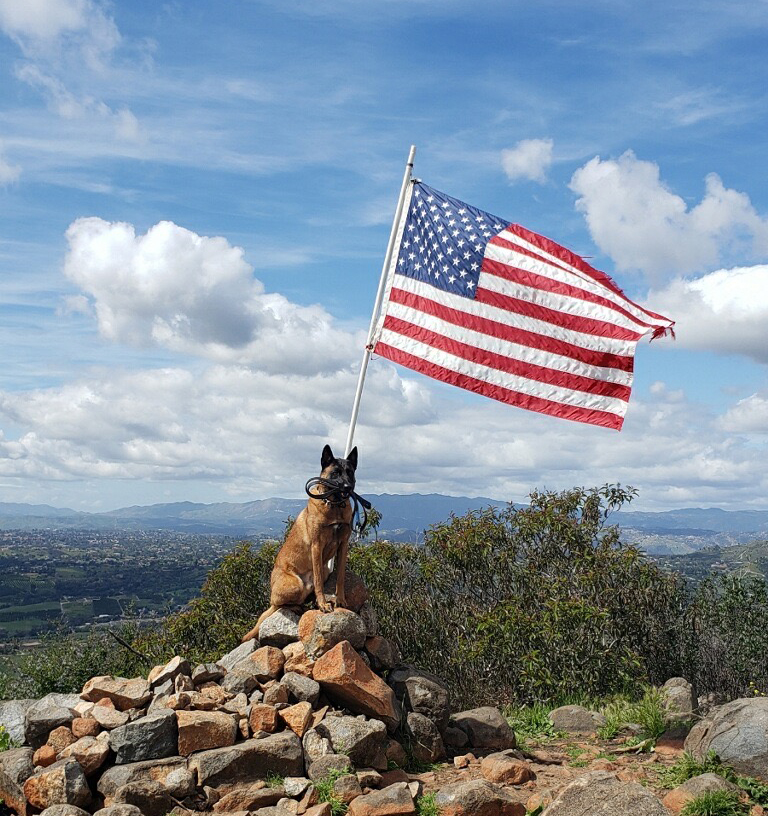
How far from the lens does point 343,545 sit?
10.4 metres

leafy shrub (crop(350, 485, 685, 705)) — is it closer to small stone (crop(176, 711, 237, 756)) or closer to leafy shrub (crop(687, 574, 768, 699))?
leafy shrub (crop(687, 574, 768, 699))

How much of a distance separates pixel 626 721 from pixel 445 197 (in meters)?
8.12

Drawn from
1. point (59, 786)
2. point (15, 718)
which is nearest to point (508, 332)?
point (59, 786)

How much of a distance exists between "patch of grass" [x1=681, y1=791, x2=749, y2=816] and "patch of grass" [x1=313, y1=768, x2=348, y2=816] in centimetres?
350

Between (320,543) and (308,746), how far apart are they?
2.38 meters

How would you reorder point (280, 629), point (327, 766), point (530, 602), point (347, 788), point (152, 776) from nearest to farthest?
point (347, 788)
point (152, 776)
point (327, 766)
point (280, 629)
point (530, 602)

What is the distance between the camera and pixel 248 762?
8766 mm

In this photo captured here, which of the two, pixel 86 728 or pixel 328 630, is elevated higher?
pixel 328 630

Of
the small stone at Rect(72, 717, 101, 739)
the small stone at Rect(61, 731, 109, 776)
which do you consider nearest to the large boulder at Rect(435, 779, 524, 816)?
the small stone at Rect(61, 731, 109, 776)

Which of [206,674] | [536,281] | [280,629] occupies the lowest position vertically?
[206,674]

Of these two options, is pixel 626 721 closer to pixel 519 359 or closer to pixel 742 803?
pixel 742 803

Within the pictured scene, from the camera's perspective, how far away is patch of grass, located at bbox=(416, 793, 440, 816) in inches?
324

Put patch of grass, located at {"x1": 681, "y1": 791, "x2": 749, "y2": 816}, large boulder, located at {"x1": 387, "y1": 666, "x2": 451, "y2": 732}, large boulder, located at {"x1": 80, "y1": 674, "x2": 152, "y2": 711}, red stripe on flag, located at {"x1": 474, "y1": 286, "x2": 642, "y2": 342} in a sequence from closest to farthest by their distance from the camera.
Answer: patch of grass, located at {"x1": 681, "y1": 791, "x2": 749, "y2": 816}
large boulder, located at {"x1": 80, "y1": 674, "x2": 152, "y2": 711}
large boulder, located at {"x1": 387, "y1": 666, "x2": 451, "y2": 732}
red stripe on flag, located at {"x1": 474, "y1": 286, "x2": 642, "y2": 342}

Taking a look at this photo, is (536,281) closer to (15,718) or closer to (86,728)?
(86,728)
